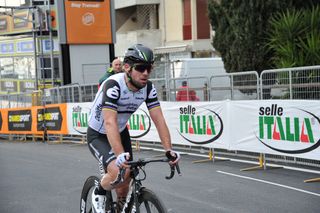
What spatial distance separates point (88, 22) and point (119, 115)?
19264 mm

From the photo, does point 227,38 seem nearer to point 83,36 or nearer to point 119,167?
point 83,36

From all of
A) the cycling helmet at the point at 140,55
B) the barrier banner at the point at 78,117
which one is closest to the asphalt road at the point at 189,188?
the cycling helmet at the point at 140,55

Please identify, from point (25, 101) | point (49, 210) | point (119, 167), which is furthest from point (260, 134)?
point (25, 101)

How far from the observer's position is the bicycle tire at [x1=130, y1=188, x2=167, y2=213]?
4378 millimetres

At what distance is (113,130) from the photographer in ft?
15.3

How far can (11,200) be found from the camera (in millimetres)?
8211

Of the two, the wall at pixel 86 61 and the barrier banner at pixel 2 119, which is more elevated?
the wall at pixel 86 61

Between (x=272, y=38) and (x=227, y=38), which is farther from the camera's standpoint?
(x=227, y=38)

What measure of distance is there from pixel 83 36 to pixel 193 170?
14.1 metres

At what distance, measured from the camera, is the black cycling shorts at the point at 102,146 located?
4.98 meters

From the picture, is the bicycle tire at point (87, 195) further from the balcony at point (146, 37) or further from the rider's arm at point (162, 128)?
the balcony at point (146, 37)

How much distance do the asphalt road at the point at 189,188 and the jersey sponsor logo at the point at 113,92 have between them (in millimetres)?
2832

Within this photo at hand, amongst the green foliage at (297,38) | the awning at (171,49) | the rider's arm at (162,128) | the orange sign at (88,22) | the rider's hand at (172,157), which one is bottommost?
the rider's hand at (172,157)

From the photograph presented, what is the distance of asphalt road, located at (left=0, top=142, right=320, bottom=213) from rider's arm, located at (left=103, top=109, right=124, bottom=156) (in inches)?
109
